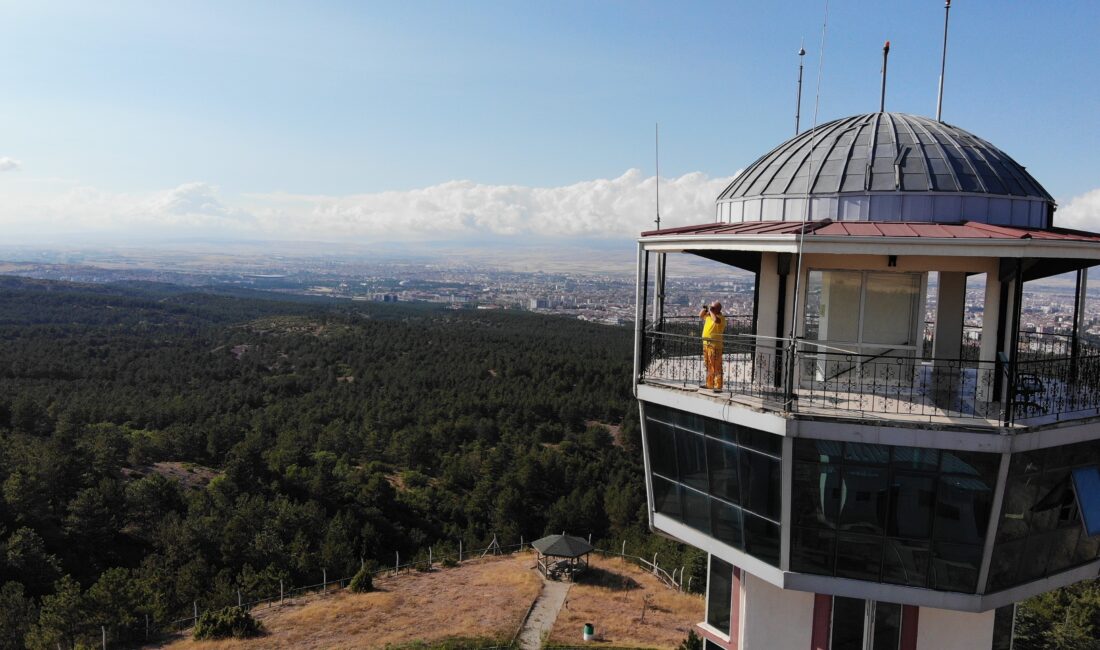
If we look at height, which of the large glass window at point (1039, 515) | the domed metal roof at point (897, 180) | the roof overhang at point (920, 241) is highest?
the domed metal roof at point (897, 180)

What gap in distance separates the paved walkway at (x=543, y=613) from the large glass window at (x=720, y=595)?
46.7 feet

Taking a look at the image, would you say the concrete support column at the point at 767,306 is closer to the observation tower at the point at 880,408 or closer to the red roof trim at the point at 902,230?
the observation tower at the point at 880,408

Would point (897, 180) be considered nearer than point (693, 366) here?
Yes

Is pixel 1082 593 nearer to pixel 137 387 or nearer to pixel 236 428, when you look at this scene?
pixel 236 428

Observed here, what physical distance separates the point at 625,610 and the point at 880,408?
85.8 feet

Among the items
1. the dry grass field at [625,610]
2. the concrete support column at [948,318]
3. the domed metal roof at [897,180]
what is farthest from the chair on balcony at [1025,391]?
the dry grass field at [625,610]

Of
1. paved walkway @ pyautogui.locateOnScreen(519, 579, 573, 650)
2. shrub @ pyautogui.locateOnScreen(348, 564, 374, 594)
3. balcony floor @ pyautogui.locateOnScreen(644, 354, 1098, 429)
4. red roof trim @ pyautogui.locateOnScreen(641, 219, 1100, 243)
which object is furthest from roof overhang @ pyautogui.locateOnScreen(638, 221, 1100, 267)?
shrub @ pyautogui.locateOnScreen(348, 564, 374, 594)

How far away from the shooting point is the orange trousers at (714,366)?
15.5 m

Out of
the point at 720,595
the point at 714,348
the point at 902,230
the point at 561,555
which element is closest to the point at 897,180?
the point at 902,230

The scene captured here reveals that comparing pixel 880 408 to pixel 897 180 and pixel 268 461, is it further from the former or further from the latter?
pixel 268 461

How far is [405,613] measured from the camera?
117 ft

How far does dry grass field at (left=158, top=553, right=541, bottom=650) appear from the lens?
104 ft

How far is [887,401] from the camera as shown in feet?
47.8

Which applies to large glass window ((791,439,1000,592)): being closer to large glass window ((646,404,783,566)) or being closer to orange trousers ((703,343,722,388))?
large glass window ((646,404,783,566))
